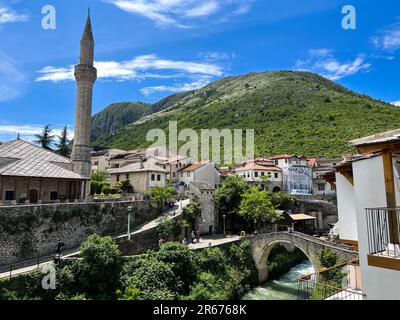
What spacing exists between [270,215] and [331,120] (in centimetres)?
4846

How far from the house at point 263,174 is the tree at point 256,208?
9.84 m

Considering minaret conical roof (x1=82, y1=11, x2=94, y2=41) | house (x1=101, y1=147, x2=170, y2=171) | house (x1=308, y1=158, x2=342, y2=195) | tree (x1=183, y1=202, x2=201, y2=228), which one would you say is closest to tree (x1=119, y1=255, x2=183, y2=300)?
tree (x1=183, y1=202, x2=201, y2=228)

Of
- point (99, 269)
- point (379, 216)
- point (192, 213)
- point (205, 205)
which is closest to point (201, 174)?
point (205, 205)

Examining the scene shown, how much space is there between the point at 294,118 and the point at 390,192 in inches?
3172

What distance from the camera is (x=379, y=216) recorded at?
604 cm

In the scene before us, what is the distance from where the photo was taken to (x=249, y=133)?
255 feet

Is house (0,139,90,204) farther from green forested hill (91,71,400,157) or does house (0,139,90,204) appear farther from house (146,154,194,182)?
green forested hill (91,71,400,157)

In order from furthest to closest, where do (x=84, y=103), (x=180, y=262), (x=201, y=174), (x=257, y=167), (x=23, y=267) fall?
(x=257, y=167), (x=201, y=174), (x=84, y=103), (x=180, y=262), (x=23, y=267)

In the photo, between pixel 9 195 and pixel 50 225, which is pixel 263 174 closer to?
pixel 50 225

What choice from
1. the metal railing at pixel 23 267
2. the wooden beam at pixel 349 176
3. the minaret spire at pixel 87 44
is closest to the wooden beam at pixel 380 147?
the wooden beam at pixel 349 176

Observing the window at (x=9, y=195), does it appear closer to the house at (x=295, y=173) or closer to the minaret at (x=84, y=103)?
the minaret at (x=84, y=103)

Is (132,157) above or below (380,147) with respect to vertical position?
above
